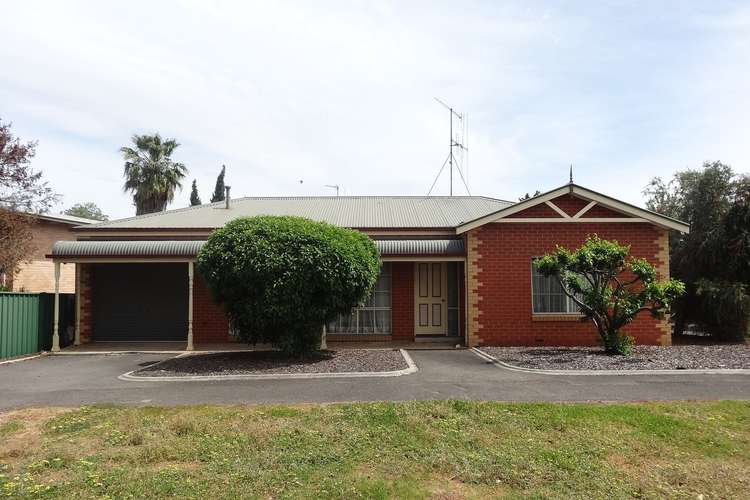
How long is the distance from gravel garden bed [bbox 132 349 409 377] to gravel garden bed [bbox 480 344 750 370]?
101 inches

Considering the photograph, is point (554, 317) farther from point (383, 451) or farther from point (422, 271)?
point (383, 451)

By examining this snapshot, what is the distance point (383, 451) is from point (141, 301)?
12622 millimetres

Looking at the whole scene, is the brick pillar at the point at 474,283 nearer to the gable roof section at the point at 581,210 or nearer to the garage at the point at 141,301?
the gable roof section at the point at 581,210

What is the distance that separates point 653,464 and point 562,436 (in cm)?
98

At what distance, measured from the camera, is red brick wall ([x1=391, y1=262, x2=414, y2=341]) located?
49.8 feet

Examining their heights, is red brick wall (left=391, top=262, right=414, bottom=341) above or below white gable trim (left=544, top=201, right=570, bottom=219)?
below

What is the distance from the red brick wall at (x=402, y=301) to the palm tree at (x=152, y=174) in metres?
20.8

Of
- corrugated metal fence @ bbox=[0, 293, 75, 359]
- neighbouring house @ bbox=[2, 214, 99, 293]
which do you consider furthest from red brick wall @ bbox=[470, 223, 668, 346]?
neighbouring house @ bbox=[2, 214, 99, 293]

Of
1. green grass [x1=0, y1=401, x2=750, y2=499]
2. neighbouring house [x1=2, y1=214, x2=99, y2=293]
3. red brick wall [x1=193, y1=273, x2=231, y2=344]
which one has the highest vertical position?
neighbouring house [x1=2, y1=214, x2=99, y2=293]

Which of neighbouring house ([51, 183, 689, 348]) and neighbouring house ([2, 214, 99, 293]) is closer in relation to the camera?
neighbouring house ([51, 183, 689, 348])

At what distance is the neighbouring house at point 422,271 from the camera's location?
13.9 metres

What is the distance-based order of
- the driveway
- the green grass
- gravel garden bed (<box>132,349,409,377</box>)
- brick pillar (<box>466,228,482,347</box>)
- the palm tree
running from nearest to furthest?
1. the green grass
2. the driveway
3. gravel garden bed (<box>132,349,409,377</box>)
4. brick pillar (<box>466,228,482,347</box>)
5. the palm tree

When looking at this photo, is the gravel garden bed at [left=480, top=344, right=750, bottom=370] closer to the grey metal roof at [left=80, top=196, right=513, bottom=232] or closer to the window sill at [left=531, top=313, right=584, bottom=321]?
the window sill at [left=531, top=313, right=584, bottom=321]

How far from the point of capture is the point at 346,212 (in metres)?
17.7
